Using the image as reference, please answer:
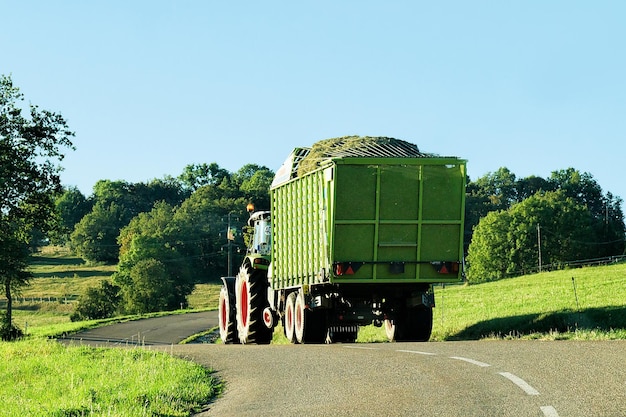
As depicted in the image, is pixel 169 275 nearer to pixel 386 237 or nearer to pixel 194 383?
pixel 386 237

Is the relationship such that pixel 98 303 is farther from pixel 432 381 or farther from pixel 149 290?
pixel 432 381

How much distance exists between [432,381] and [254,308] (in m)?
13.7

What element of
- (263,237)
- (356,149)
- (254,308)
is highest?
(356,149)

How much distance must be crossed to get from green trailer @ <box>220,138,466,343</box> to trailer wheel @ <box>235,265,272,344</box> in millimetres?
1906

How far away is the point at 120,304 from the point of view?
311ft

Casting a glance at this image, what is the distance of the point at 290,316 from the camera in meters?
22.2

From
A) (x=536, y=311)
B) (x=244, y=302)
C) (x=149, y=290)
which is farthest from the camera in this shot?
(x=149, y=290)

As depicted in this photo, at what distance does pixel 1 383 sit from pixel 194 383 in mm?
6357

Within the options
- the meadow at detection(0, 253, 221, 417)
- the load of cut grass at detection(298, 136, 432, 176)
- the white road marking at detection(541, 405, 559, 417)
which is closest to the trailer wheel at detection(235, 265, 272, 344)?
the load of cut grass at detection(298, 136, 432, 176)

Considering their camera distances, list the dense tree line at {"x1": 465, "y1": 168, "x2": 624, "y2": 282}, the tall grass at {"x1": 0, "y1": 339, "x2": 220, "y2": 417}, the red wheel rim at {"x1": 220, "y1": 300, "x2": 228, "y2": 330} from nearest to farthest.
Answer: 1. the tall grass at {"x1": 0, "y1": 339, "x2": 220, "y2": 417}
2. the red wheel rim at {"x1": 220, "y1": 300, "x2": 228, "y2": 330}
3. the dense tree line at {"x1": 465, "y1": 168, "x2": 624, "y2": 282}

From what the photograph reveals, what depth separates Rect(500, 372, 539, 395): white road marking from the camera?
9.67 m

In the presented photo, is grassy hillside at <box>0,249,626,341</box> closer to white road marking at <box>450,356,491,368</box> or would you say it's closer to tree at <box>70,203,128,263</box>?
white road marking at <box>450,356,491,368</box>

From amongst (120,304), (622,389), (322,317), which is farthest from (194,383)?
(120,304)

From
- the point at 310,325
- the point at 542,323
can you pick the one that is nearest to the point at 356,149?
the point at 310,325
